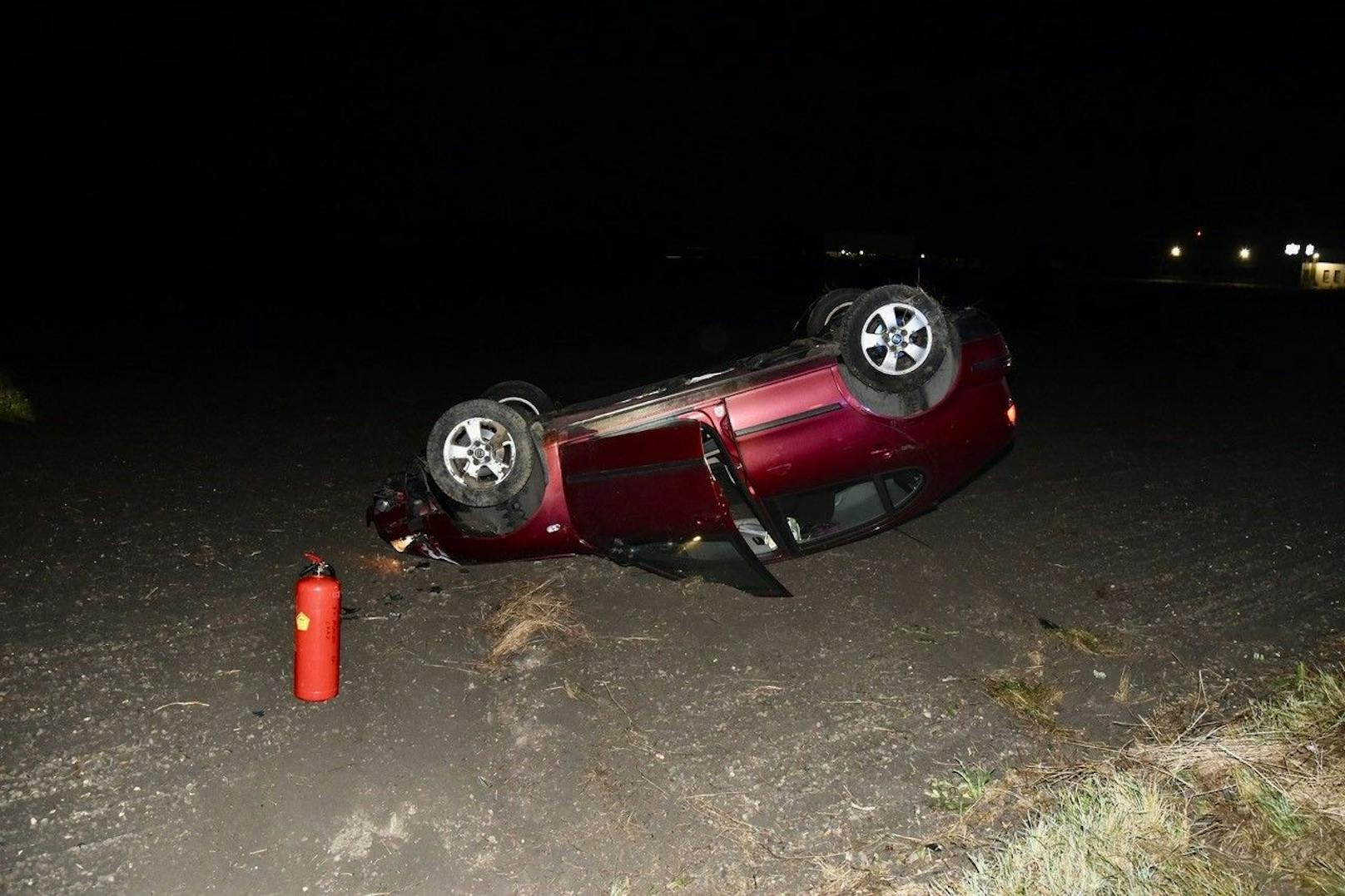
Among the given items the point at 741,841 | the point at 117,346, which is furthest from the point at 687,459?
the point at 117,346

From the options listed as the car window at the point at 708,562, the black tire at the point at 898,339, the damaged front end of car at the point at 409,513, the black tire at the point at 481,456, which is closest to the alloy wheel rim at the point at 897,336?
the black tire at the point at 898,339

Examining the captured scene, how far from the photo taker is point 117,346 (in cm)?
1338

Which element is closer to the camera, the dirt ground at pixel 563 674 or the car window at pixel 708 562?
the dirt ground at pixel 563 674

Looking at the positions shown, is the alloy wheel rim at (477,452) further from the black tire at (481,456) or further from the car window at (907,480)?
the car window at (907,480)

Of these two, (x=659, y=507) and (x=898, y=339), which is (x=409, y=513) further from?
(x=898, y=339)

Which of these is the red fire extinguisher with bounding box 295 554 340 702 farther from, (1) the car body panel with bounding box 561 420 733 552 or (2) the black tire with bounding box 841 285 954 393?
(2) the black tire with bounding box 841 285 954 393

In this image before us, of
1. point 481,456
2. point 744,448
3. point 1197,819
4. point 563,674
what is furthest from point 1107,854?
point 481,456

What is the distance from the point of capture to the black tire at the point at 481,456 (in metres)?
4.66

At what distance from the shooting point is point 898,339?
181 inches

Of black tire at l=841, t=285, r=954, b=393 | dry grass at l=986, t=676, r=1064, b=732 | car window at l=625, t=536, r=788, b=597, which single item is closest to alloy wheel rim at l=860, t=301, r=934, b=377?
black tire at l=841, t=285, r=954, b=393

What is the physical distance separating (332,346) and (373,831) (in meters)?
12.5

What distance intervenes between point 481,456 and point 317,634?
4.10ft

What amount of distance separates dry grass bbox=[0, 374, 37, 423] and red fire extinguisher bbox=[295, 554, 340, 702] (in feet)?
21.0

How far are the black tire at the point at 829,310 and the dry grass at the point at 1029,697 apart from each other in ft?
7.37
